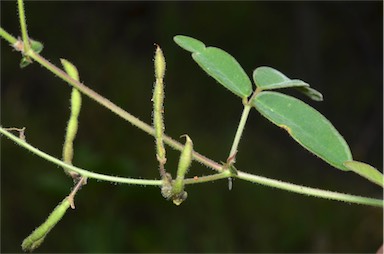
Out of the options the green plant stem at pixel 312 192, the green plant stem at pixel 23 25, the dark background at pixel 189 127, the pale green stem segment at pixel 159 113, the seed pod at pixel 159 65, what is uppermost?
the dark background at pixel 189 127

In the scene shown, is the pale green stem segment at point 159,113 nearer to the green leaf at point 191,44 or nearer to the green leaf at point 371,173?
the green leaf at point 191,44

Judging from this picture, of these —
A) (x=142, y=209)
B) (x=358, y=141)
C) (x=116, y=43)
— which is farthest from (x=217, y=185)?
(x=116, y=43)

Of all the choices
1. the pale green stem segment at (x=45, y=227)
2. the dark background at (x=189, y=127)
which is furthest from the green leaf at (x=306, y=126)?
the dark background at (x=189, y=127)

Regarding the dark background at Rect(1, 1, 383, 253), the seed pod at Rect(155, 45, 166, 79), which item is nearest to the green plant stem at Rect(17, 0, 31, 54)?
the seed pod at Rect(155, 45, 166, 79)

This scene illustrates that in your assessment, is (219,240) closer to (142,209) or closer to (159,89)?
(142,209)

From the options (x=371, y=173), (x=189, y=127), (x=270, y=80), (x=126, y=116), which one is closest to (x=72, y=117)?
(x=126, y=116)

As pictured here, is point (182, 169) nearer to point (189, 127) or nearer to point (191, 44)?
point (191, 44)
